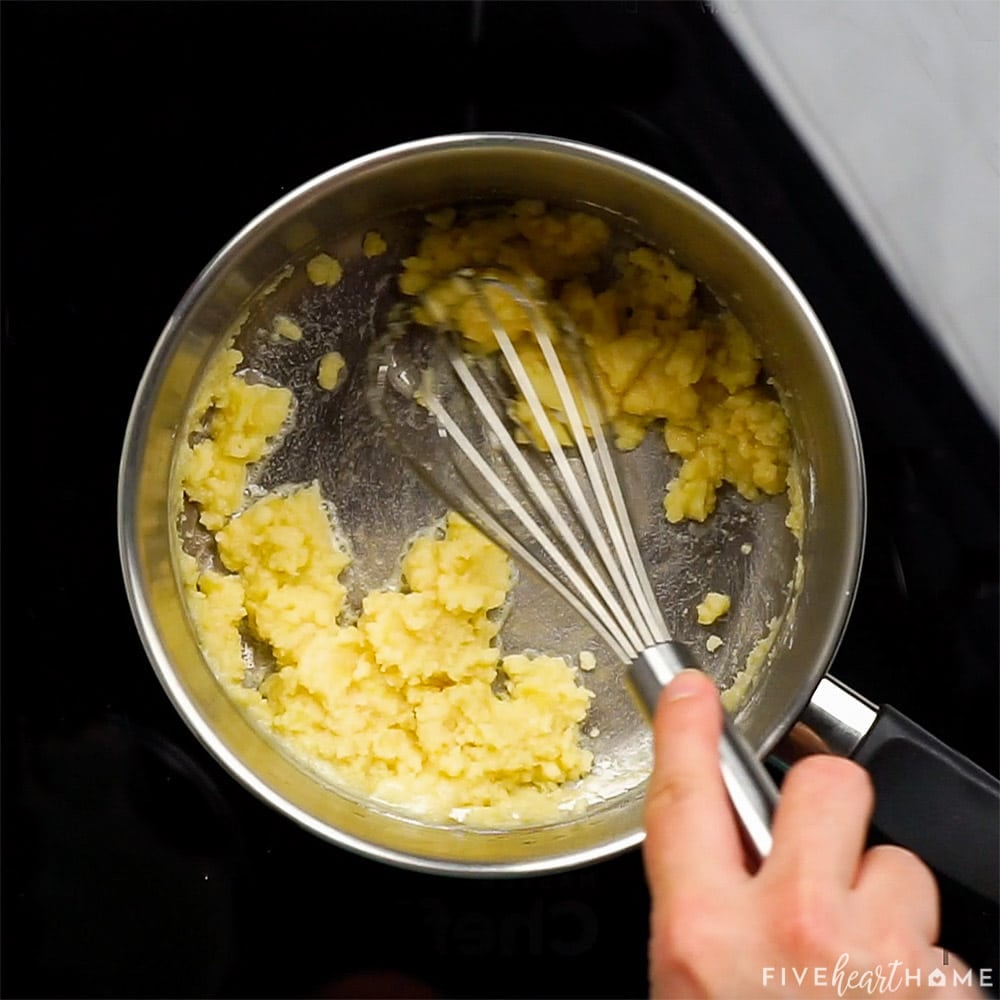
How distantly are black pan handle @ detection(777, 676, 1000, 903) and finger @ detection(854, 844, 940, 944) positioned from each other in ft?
0.41

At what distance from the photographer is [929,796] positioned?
590mm

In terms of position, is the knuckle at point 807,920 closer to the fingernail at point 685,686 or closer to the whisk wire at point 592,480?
the fingernail at point 685,686

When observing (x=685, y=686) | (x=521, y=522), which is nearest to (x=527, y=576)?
(x=521, y=522)

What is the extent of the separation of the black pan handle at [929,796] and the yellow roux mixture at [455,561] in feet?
0.41

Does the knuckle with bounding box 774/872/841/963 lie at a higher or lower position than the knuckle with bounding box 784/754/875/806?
lower

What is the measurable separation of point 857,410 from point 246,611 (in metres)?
0.42

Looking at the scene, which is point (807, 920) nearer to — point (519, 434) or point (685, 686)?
point (685, 686)

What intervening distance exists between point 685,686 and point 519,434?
29 centimetres

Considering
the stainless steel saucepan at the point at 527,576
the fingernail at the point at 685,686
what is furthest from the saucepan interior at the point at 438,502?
the fingernail at the point at 685,686

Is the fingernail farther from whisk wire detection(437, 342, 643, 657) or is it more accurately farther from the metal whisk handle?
whisk wire detection(437, 342, 643, 657)

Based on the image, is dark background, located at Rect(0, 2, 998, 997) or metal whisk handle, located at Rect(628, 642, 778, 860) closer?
metal whisk handle, located at Rect(628, 642, 778, 860)

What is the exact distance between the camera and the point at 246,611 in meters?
0.69

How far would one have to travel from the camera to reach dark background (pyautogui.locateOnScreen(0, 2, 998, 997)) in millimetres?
688

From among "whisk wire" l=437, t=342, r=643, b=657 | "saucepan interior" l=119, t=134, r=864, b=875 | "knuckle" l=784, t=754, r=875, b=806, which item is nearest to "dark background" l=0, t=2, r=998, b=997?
"saucepan interior" l=119, t=134, r=864, b=875
